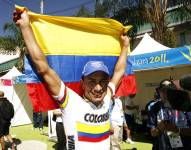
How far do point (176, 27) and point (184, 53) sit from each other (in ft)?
42.5

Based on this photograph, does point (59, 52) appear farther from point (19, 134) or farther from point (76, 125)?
point (19, 134)

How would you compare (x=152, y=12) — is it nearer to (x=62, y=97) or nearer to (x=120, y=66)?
(x=120, y=66)

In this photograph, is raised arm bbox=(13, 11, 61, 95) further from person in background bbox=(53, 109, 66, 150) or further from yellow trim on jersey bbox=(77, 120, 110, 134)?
person in background bbox=(53, 109, 66, 150)

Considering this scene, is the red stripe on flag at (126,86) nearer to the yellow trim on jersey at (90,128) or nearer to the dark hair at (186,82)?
the yellow trim on jersey at (90,128)

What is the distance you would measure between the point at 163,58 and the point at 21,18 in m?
7.51

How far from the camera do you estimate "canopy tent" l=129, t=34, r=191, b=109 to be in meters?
9.54

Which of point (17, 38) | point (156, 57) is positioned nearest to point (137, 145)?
point (156, 57)

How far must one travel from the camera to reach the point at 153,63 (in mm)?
10445

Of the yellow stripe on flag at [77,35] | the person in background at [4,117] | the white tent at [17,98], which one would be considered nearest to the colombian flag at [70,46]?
the yellow stripe on flag at [77,35]

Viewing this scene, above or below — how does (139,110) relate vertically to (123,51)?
below

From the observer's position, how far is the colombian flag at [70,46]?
3580mm

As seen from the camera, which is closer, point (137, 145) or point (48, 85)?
point (48, 85)

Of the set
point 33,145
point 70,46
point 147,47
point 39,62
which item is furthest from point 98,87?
point 147,47

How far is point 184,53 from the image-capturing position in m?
9.30
